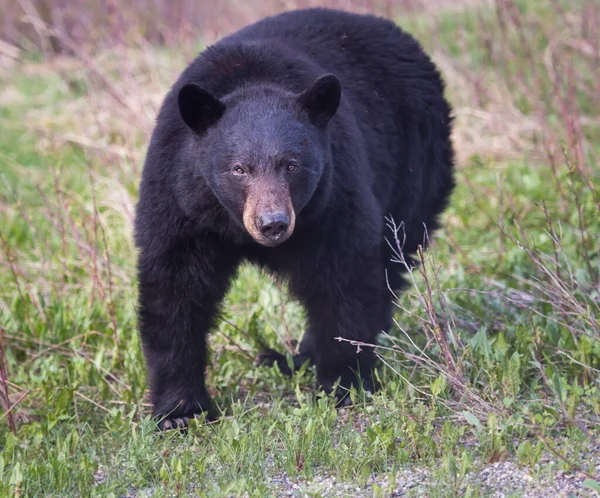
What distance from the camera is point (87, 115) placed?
9.82 m

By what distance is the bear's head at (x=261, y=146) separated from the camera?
145 inches

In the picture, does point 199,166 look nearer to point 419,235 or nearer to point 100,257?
point 419,235

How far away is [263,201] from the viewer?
143 inches

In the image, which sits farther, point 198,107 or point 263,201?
point 198,107

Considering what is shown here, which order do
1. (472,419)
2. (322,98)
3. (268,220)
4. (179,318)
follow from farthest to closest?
1. (179,318)
2. (322,98)
3. (268,220)
4. (472,419)

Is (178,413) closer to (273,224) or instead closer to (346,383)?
(346,383)

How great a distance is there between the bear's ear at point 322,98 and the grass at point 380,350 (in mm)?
765

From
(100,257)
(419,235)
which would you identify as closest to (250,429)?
(419,235)

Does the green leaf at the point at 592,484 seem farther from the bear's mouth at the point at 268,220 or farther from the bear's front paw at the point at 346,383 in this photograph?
the bear's front paw at the point at 346,383

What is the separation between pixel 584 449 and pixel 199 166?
191 centimetres

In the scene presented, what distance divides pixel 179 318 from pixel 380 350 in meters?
1.09

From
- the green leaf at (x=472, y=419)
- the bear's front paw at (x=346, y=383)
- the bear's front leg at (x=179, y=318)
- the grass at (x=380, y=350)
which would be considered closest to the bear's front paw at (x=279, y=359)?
the grass at (x=380, y=350)

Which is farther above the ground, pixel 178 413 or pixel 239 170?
pixel 239 170

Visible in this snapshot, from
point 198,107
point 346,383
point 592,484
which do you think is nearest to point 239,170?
point 198,107
